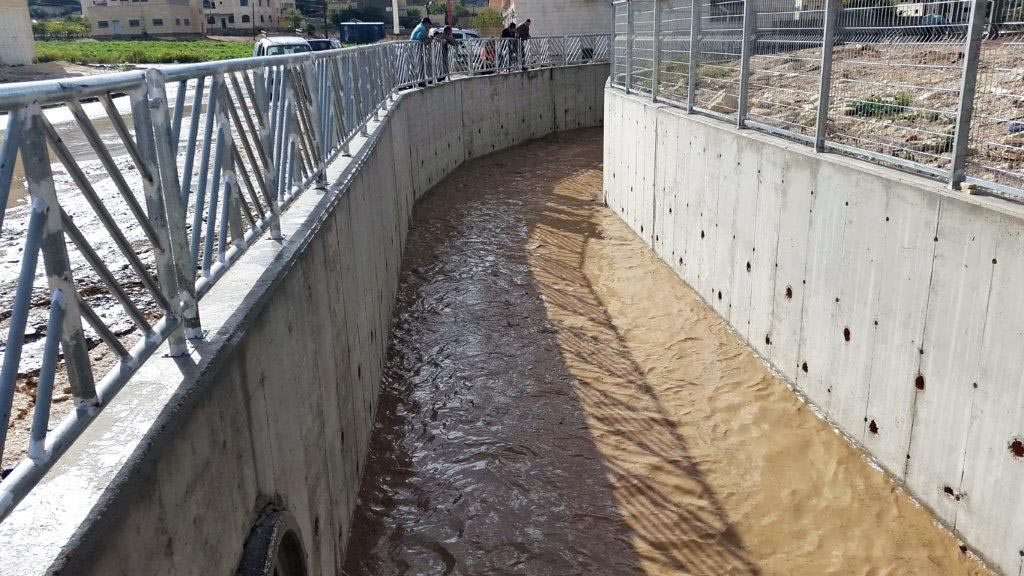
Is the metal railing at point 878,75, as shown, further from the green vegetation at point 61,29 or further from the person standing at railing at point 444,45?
the green vegetation at point 61,29

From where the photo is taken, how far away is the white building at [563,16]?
40.0m

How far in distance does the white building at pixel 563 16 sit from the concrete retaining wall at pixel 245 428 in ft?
114

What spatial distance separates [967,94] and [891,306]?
1409 mm

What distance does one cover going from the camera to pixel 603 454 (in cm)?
601

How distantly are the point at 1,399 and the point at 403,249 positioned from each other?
30.8 feet

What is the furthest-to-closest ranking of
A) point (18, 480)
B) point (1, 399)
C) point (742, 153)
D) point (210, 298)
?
point (742, 153) → point (210, 298) → point (18, 480) → point (1, 399)

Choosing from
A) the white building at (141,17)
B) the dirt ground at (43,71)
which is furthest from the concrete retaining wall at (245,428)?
the white building at (141,17)

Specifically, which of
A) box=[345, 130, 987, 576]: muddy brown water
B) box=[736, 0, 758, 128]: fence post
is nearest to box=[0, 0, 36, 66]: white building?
box=[345, 130, 987, 576]: muddy brown water

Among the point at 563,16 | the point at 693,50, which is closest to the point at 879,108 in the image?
the point at 693,50

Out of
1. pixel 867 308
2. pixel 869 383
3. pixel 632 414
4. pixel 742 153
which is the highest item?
pixel 742 153

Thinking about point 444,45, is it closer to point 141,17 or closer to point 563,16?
point 563,16

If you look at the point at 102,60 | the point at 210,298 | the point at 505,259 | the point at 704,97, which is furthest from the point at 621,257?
the point at 102,60

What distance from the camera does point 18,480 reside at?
2.01 metres

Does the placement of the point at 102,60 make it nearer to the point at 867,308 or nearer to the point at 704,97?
the point at 704,97
